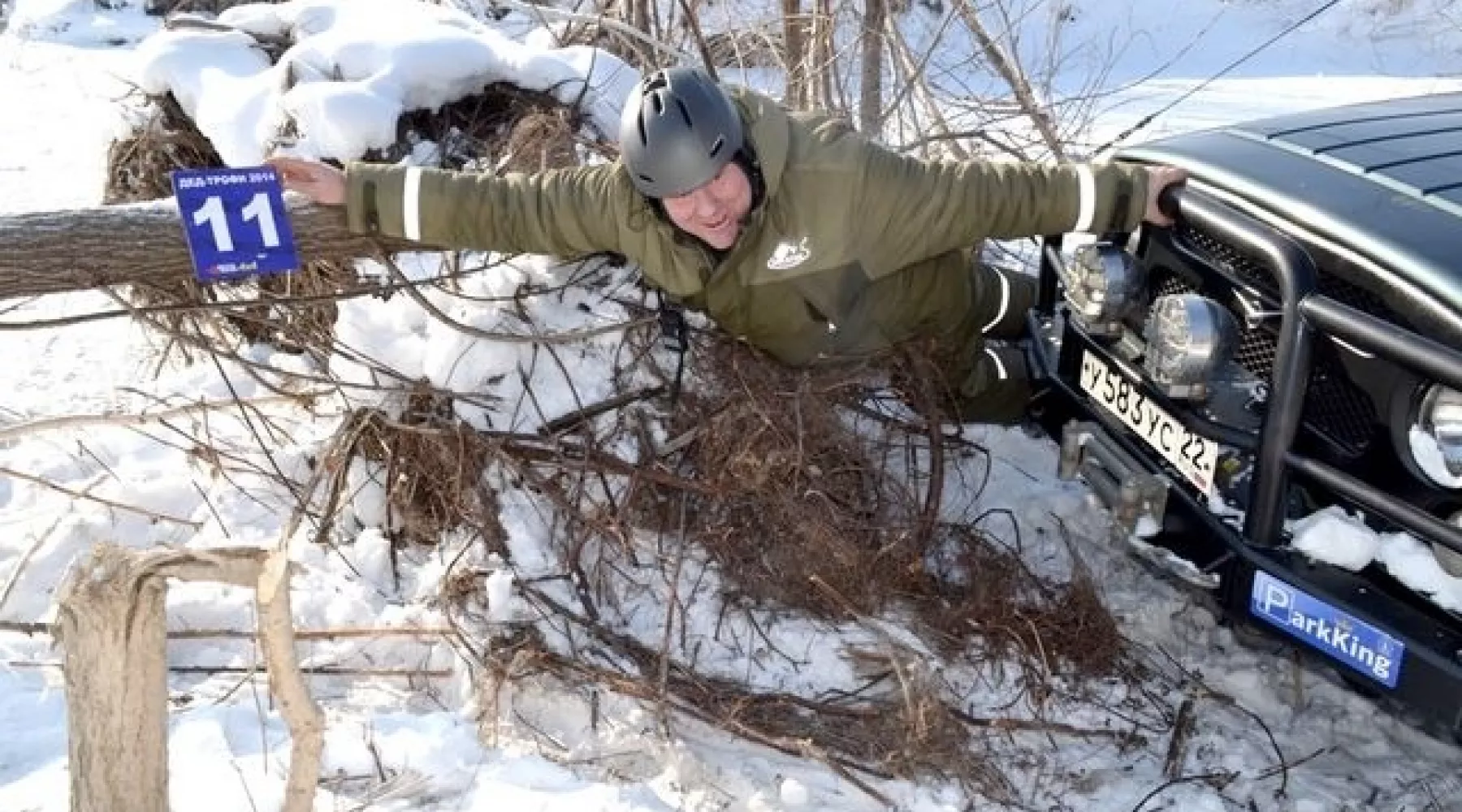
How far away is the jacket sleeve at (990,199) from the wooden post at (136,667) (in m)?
1.83

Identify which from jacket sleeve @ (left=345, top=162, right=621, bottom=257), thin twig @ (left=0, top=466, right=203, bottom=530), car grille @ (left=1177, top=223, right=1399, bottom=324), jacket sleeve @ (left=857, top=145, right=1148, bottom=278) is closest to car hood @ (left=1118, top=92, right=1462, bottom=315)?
car grille @ (left=1177, top=223, right=1399, bottom=324)

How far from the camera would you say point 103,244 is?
11.2ft

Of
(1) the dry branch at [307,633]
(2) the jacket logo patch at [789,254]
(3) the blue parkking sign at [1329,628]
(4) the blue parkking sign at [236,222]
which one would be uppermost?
(4) the blue parkking sign at [236,222]

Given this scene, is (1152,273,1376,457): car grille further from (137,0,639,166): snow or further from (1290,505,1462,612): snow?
(137,0,639,166): snow

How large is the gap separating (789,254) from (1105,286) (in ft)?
2.60

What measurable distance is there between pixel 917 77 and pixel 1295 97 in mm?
6267

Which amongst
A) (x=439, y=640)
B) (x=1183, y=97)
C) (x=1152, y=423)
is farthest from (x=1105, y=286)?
(x=1183, y=97)

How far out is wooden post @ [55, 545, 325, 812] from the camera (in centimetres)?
210

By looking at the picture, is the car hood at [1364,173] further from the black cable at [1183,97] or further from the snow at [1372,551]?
the black cable at [1183,97]

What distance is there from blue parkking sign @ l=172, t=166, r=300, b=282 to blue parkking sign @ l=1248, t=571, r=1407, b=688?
2444 millimetres

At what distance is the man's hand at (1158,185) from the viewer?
335 centimetres

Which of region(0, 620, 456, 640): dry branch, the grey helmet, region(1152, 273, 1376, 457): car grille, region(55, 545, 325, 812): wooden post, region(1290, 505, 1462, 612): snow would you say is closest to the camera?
region(55, 545, 325, 812): wooden post

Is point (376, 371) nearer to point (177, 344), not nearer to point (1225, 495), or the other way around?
point (177, 344)

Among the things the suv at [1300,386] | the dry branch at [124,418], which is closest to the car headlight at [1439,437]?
the suv at [1300,386]
